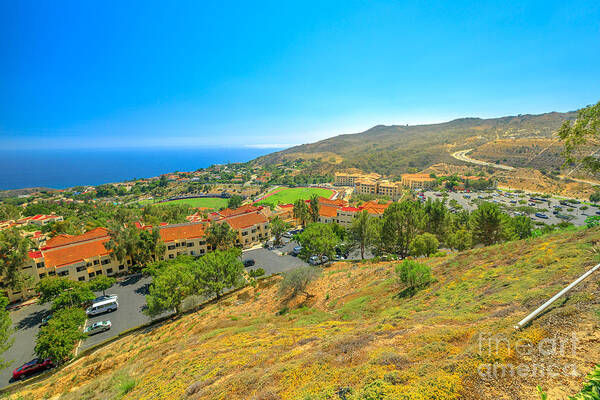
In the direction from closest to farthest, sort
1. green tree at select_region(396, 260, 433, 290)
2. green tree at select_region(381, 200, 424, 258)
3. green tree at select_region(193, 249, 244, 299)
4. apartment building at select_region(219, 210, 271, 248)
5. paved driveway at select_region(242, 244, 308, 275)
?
1. green tree at select_region(396, 260, 433, 290)
2. green tree at select_region(193, 249, 244, 299)
3. green tree at select_region(381, 200, 424, 258)
4. paved driveway at select_region(242, 244, 308, 275)
5. apartment building at select_region(219, 210, 271, 248)

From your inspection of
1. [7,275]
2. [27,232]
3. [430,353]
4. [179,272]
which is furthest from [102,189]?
[430,353]

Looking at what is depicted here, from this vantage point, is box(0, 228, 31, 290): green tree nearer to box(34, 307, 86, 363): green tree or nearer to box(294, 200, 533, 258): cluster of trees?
box(34, 307, 86, 363): green tree

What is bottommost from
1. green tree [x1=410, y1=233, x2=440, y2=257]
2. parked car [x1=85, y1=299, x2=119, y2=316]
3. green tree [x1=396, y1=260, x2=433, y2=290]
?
parked car [x1=85, y1=299, x2=119, y2=316]

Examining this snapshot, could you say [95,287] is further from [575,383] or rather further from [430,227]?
[430,227]

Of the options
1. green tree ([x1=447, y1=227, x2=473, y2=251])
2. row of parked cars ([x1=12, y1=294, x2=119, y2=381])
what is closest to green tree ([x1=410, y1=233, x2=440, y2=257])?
green tree ([x1=447, y1=227, x2=473, y2=251])

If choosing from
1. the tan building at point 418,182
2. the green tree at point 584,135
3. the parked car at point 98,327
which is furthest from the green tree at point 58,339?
the tan building at point 418,182

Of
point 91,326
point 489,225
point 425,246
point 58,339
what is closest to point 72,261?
point 91,326

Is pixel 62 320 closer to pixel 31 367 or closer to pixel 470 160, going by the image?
pixel 31 367
